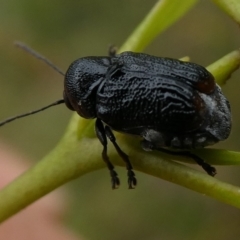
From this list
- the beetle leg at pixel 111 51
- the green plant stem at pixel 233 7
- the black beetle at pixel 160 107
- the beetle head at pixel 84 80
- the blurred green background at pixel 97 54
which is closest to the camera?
the green plant stem at pixel 233 7

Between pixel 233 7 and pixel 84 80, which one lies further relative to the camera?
pixel 84 80

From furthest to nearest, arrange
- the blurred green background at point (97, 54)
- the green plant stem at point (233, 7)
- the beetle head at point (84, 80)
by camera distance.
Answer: the blurred green background at point (97, 54) → the beetle head at point (84, 80) → the green plant stem at point (233, 7)

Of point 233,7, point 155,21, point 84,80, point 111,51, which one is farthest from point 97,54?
point 233,7

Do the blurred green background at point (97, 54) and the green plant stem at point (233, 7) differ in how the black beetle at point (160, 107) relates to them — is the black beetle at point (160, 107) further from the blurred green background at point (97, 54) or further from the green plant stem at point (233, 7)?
the blurred green background at point (97, 54)

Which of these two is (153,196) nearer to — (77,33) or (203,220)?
(203,220)

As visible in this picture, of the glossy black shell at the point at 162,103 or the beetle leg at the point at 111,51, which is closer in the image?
the glossy black shell at the point at 162,103

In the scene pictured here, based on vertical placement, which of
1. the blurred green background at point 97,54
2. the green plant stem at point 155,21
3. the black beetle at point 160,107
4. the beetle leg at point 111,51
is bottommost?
the blurred green background at point 97,54

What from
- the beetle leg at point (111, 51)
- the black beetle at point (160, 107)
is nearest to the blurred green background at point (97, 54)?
the beetle leg at point (111, 51)

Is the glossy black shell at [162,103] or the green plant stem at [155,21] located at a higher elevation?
the green plant stem at [155,21]

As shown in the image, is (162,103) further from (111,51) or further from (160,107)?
(111,51)
